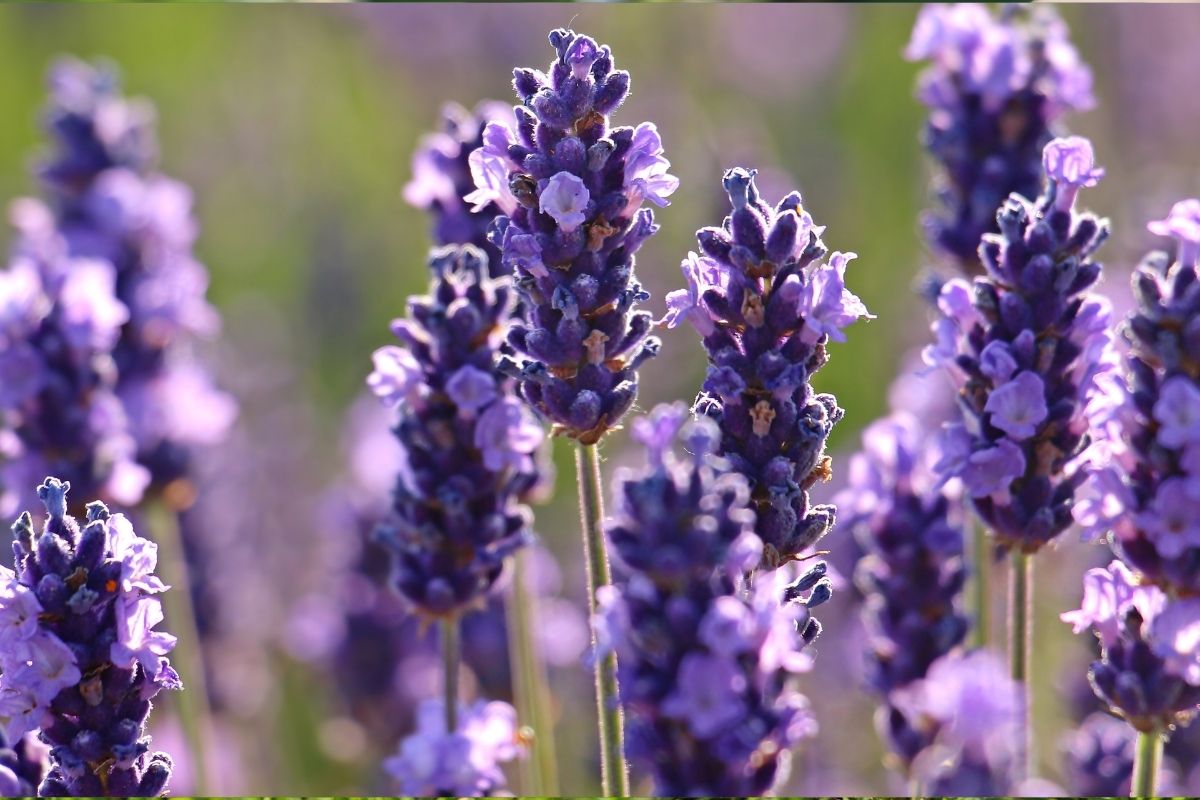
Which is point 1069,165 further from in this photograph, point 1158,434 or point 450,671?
point 450,671

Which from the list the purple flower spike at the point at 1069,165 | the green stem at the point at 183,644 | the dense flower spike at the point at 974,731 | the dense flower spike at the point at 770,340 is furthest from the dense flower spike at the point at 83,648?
the purple flower spike at the point at 1069,165

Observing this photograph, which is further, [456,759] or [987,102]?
[987,102]

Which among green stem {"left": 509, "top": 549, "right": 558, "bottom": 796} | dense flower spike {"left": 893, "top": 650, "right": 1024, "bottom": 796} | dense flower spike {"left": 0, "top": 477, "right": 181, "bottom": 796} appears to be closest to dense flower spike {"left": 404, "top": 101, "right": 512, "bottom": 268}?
green stem {"left": 509, "top": 549, "right": 558, "bottom": 796}

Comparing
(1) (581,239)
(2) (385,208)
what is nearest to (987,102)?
(1) (581,239)

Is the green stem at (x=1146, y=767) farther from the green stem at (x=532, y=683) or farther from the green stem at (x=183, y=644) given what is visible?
the green stem at (x=183, y=644)

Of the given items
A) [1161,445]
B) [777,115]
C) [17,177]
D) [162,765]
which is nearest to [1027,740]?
[1161,445]

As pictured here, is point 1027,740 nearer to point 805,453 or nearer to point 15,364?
point 805,453
